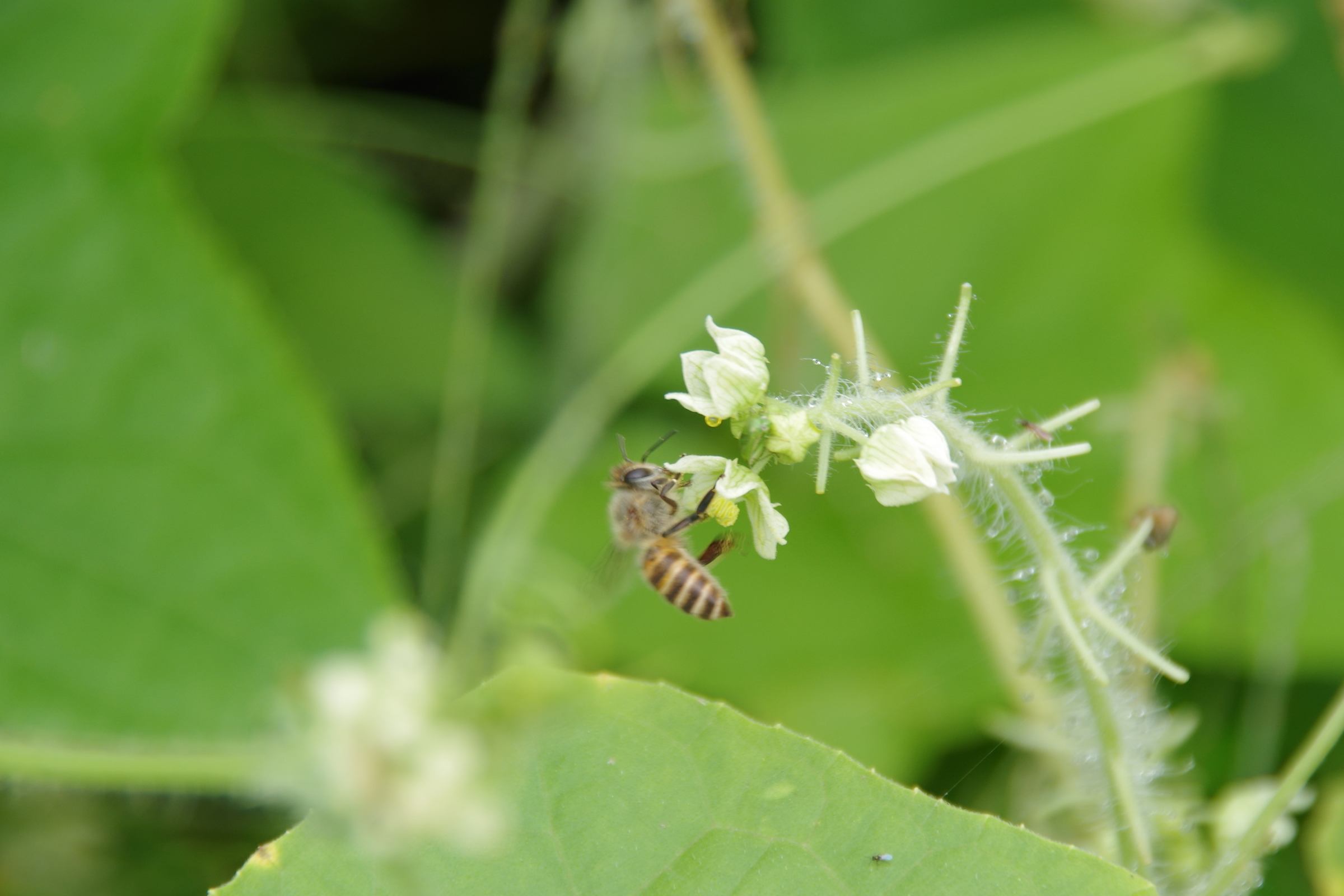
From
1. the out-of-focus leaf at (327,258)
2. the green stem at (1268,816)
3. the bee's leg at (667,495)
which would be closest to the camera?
the green stem at (1268,816)

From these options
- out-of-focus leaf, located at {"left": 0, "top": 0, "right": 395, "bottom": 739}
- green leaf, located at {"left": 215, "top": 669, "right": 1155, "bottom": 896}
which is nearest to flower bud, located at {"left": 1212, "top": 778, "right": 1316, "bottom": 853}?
green leaf, located at {"left": 215, "top": 669, "right": 1155, "bottom": 896}

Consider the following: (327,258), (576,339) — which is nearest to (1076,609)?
(576,339)

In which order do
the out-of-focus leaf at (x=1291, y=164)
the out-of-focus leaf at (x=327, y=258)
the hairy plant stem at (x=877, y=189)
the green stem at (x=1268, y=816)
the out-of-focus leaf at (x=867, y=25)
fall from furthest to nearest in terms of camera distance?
the out-of-focus leaf at (x=867, y=25), the out-of-focus leaf at (x=327, y=258), the out-of-focus leaf at (x=1291, y=164), the hairy plant stem at (x=877, y=189), the green stem at (x=1268, y=816)

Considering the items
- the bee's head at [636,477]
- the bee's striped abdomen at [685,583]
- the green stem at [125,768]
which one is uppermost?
the bee's head at [636,477]

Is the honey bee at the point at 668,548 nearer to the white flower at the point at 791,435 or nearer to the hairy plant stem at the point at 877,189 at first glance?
the white flower at the point at 791,435

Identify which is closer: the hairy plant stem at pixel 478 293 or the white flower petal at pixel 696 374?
the white flower petal at pixel 696 374

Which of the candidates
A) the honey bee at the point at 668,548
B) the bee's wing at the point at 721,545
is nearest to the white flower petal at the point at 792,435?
the honey bee at the point at 668,548

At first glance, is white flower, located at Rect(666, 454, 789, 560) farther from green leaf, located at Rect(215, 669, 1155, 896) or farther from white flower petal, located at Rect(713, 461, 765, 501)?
green leaf, located at Rect(215, 669, 1155, 896)
